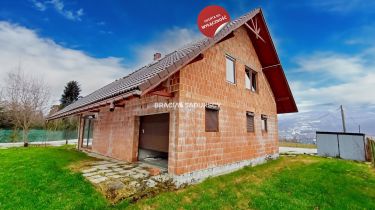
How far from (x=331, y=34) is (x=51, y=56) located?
29.7 m

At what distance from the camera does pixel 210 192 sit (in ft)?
18.8

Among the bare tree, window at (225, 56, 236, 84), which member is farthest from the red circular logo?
the bare tree

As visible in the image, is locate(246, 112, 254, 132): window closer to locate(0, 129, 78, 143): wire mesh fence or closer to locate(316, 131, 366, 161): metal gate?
locate(316, 131, 366, 161): metal gate

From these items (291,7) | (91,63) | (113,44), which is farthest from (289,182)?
(91,63)

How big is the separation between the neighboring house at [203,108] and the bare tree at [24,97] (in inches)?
462

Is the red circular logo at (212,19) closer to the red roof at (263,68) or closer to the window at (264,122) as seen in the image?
the red roof at (263,68)

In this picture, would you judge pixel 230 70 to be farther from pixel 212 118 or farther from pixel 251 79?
pixel 212 118

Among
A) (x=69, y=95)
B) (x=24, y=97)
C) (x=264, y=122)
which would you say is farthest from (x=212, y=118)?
(x=69, y=95)

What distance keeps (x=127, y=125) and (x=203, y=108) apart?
13.3 ft

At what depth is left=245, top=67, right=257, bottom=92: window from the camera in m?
11.1

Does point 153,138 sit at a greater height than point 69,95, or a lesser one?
lesser

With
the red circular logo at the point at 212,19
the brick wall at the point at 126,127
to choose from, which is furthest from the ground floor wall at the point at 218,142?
the red circular logo at the point at 212,19

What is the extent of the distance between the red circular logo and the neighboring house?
0.39 metres

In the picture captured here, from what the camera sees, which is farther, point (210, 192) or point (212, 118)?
point (212, 118)
